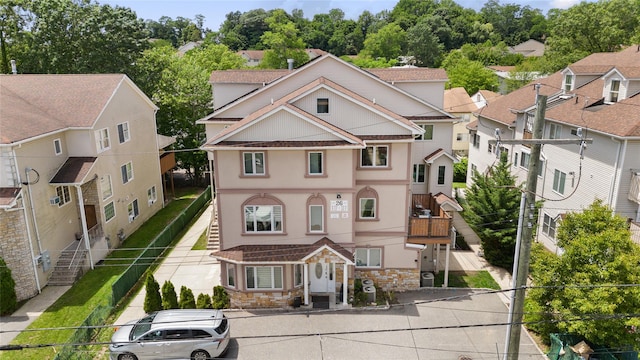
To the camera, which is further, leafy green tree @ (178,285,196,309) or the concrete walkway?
the concrete walkway

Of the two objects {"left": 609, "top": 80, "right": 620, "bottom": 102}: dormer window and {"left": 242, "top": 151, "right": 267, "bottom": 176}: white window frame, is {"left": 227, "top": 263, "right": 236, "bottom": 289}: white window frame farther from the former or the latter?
{"left": 609, "top": 80, "right": 620, "bottom": 102}: dormer window

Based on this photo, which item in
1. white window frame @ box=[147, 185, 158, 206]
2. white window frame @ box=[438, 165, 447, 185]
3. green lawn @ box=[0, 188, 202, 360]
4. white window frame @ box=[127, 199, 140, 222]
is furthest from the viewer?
white window frame @ box=[147, 185, 158, 206]

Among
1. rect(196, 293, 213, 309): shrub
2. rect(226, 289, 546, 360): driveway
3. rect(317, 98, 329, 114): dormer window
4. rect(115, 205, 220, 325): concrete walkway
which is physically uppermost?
rect(317, 98, 329, 114): dormer window

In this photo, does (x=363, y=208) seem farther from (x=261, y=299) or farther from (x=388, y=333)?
(x=261, y=299)

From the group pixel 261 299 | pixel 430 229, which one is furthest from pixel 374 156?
pixel 261 299

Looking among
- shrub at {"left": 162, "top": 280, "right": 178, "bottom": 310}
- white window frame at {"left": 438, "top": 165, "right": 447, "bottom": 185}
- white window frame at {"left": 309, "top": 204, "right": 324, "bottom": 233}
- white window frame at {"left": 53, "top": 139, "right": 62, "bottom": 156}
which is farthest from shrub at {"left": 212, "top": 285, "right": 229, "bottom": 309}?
white window frame at {"left": 438, "top": 165, "right": 447, "bottom": 185}

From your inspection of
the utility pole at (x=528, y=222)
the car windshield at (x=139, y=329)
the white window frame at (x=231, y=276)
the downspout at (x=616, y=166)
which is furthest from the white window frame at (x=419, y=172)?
the car windshield at (x=139, y=329)

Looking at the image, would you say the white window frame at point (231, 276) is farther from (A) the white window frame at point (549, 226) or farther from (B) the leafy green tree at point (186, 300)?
(A) the white window frame at point (549, 226)

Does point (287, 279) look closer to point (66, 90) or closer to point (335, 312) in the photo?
point (335, 312)
